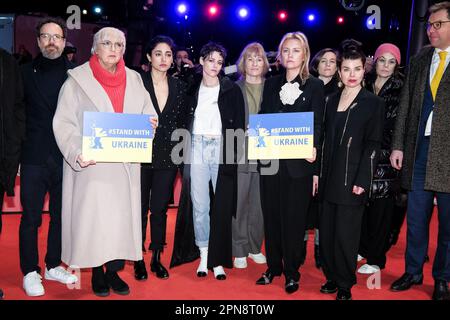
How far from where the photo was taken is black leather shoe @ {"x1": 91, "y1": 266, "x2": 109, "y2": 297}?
11.4 feet

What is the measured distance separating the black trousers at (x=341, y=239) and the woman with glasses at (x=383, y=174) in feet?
1.98

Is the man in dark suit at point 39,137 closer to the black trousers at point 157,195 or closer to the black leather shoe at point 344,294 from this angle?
the black trousers at point 157,195

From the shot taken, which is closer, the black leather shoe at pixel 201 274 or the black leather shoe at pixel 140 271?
the black leather shoe at pixel 140 271

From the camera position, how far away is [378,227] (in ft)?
14.0

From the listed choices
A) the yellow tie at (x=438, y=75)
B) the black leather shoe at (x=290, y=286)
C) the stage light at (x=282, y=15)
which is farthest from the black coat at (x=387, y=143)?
the stage light at (x=282, y=15)

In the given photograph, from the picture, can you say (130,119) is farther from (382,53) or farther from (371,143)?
(382,53)

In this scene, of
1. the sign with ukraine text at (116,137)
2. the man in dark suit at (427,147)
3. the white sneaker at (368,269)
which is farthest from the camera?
the white sneaker at (368,269)

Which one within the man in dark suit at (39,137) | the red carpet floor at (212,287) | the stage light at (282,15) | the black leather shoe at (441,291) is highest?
the stage light at (282,15)

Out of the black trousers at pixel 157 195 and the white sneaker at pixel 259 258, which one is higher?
the black trousers at pixel 157 195

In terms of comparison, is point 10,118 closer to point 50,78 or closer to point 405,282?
point 50,78

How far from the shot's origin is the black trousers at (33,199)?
3.48 metres

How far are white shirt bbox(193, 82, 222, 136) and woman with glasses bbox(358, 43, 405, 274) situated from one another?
141 cm

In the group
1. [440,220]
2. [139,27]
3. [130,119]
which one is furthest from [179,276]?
[139,27]

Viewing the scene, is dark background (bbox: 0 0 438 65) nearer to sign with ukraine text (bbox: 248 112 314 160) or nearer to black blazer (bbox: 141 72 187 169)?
black blazer (bbox: 141 72 187 169)
